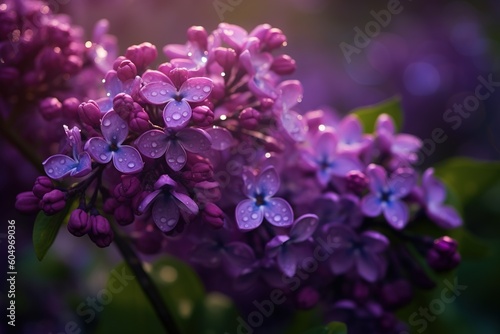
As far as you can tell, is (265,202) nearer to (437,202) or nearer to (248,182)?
(248,182)

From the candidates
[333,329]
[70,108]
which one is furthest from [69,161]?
[333,329]

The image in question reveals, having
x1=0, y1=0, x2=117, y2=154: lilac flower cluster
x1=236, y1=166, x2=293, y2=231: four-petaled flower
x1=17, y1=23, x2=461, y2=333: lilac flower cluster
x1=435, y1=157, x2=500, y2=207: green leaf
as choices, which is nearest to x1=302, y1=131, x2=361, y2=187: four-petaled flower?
x1=17, y1=23, x2=461, y2=333: lilac flower cluster

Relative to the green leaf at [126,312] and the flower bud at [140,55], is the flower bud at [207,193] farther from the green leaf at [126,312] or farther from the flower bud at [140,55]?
the green leaf at [126,312]

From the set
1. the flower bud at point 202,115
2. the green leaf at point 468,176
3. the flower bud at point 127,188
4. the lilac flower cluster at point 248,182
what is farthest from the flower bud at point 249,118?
the green leaf at point 468,176

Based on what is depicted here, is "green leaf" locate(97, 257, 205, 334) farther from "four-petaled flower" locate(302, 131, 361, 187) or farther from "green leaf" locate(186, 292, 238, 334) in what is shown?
"four-petaled flower" locate(302, 131, 361, 187)

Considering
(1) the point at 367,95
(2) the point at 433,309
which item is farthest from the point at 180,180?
(1) the point at 367,95
